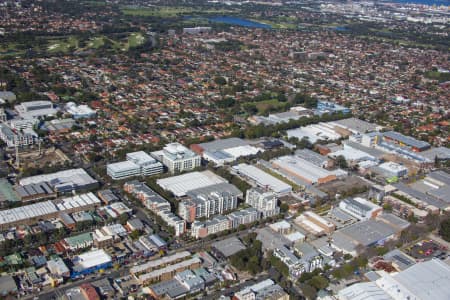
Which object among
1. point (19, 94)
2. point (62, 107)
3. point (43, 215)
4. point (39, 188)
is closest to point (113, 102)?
point (62, 107)

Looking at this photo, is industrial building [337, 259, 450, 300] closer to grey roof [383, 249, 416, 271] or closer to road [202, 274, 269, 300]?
grey roof [383, 249, 416, 271]

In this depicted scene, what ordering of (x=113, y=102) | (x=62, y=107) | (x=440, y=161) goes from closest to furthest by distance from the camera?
(x=440, y=161) → (x=62, y=107) → (x=113, y=102)

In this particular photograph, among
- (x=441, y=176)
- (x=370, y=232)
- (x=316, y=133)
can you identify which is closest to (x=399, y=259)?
(x=370, y=232)

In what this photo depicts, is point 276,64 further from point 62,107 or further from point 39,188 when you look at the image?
point 39,188

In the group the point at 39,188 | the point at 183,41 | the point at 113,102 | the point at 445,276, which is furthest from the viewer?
the point at 183,41

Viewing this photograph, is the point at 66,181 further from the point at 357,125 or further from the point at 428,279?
the point at 357,125

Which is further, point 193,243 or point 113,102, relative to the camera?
point 113,102
